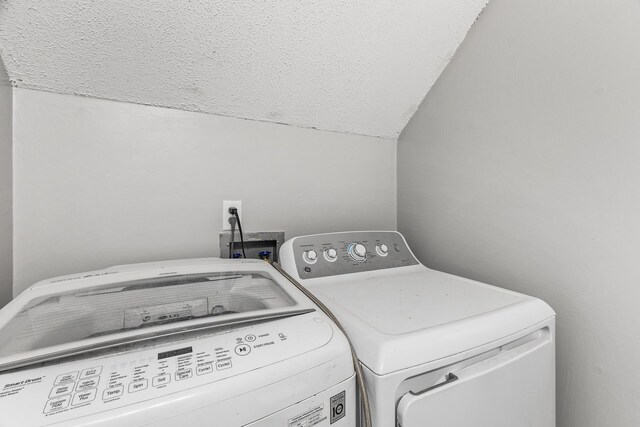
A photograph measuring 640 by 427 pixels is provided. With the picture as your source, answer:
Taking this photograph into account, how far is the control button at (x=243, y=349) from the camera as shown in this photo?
510 mm

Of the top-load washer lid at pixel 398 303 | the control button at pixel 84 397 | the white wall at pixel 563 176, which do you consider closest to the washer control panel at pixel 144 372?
the control button at pixel 84 397

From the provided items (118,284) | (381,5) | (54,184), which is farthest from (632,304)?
(54,184)

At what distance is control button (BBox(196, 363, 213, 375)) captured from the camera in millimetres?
462

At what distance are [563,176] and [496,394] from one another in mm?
655

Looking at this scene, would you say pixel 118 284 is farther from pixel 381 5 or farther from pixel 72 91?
pixel 381 5

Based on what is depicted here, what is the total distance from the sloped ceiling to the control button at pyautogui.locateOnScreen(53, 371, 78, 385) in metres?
0.93

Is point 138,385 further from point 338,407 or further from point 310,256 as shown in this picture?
point 310,256

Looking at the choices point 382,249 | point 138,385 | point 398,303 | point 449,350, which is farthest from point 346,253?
point 138,385

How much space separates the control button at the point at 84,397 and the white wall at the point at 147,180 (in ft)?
2.46

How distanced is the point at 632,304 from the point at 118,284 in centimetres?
136

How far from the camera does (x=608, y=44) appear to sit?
78 cm

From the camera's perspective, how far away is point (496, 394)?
2.16 feet

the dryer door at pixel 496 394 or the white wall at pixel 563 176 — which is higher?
the white wall at pixel 563 176

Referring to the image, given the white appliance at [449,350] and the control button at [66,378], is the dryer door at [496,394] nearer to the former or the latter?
the white appliance at [449,350]
